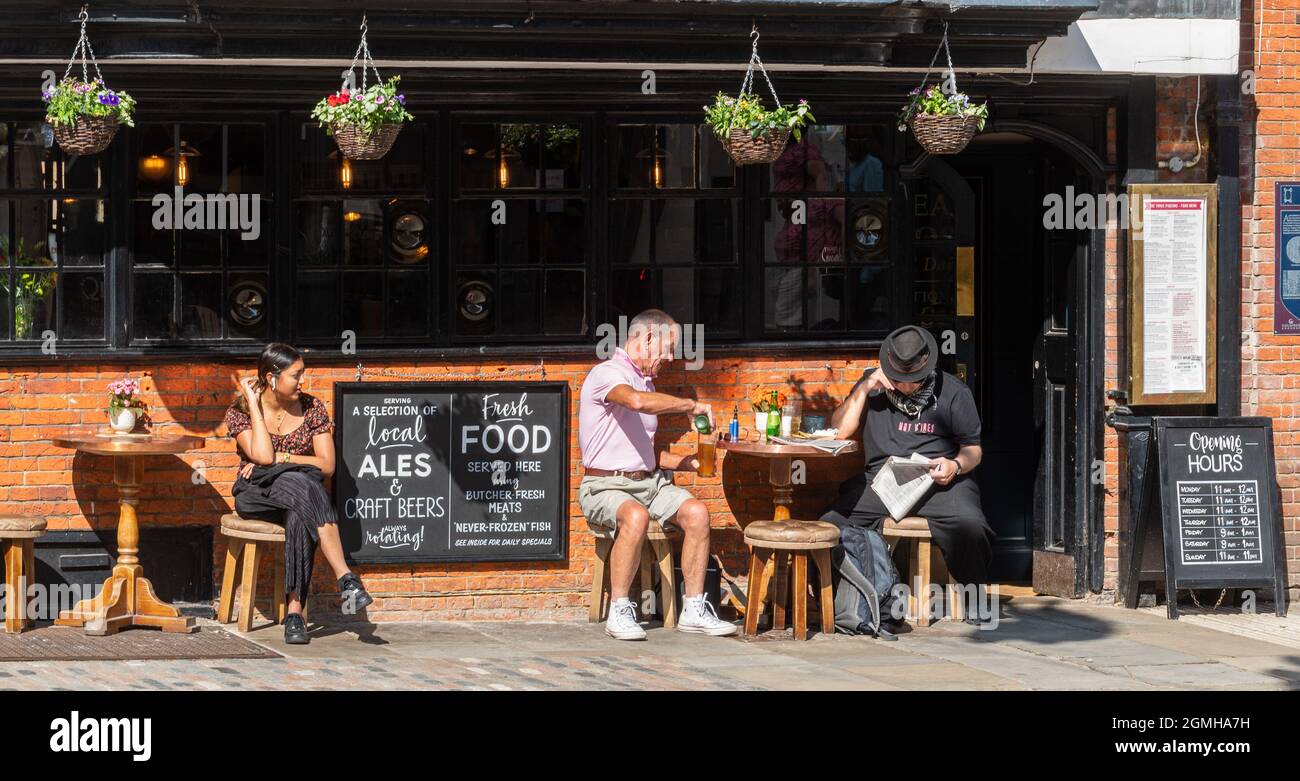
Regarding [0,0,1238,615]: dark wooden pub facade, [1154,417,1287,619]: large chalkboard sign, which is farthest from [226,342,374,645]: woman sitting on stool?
[1154,417,1287,619]: large chalkboard sign

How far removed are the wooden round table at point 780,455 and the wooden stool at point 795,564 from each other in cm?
29

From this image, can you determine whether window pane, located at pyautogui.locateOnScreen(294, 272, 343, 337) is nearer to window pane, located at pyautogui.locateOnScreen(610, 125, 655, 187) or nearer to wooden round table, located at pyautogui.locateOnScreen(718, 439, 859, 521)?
window pane, located at pyautogui.locateOnScreen(610, 125, 655, 187)

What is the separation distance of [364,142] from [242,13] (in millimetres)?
984

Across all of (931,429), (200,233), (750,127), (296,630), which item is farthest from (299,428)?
(931,429)

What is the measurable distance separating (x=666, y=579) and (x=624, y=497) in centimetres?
57

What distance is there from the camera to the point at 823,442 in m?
9.84

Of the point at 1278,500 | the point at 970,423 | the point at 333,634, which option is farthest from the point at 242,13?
the point at 1278,500

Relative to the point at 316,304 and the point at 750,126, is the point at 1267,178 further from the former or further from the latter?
the point at 316,304

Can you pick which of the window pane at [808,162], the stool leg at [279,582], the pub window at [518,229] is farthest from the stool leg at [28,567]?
the window pane at [808,162]

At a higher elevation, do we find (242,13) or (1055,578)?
(242,13)

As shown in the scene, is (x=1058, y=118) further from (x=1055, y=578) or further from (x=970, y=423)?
(x=1055, y=578)

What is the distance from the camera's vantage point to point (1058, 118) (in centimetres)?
1067

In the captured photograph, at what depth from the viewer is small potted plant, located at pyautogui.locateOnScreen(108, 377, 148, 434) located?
9492 mm

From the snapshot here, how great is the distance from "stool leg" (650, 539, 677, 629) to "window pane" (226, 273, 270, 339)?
252 cm
